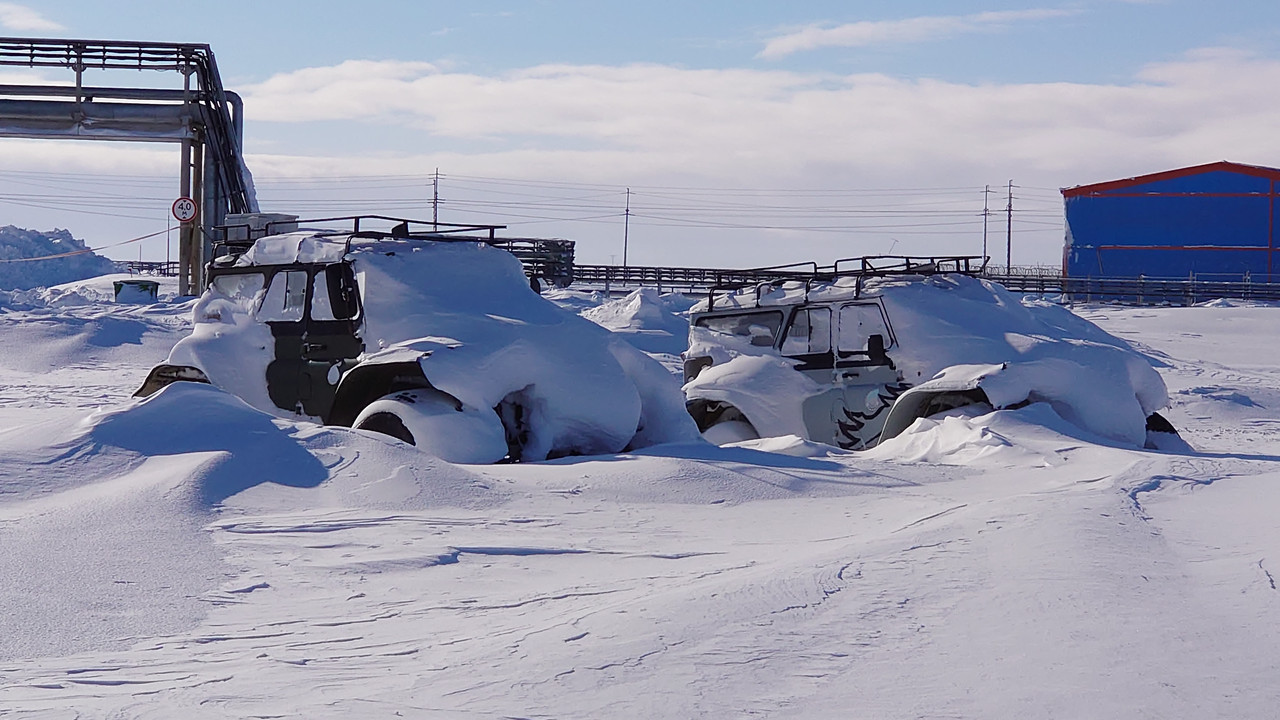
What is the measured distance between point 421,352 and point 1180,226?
4155 cm

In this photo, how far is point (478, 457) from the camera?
816 centimetres

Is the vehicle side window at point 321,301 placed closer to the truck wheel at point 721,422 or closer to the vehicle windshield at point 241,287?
the vehicle windshield at point 241,287

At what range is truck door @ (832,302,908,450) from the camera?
10.7 meters

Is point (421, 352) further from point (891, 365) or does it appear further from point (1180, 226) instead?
point (1180, 226)

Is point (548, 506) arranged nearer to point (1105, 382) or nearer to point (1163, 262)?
point (1105, 382)

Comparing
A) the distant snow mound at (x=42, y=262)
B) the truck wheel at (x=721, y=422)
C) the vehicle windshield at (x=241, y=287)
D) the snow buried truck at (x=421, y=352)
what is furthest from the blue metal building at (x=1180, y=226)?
the vehicle windshield at (x=241, y=287)

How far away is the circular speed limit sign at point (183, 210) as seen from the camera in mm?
22828

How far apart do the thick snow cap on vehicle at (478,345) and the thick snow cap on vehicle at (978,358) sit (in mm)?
1698

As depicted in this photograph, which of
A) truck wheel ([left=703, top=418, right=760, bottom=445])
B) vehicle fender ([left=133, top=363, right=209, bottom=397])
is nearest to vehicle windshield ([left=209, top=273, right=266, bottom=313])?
vehicle fender ([left=133, top=363, right=209, bottom=397])

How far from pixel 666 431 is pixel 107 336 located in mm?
14074

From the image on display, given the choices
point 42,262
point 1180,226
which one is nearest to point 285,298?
point 1180,226

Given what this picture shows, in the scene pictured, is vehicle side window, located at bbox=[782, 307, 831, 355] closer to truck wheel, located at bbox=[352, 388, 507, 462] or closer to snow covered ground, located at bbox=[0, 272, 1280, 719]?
snow covered ground, located at bbox=[0, 272, 1280, 719]

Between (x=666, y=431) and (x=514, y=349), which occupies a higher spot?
(x=514, y=349)

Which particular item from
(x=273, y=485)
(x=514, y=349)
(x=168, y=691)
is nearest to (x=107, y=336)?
(x=514, y=349)
